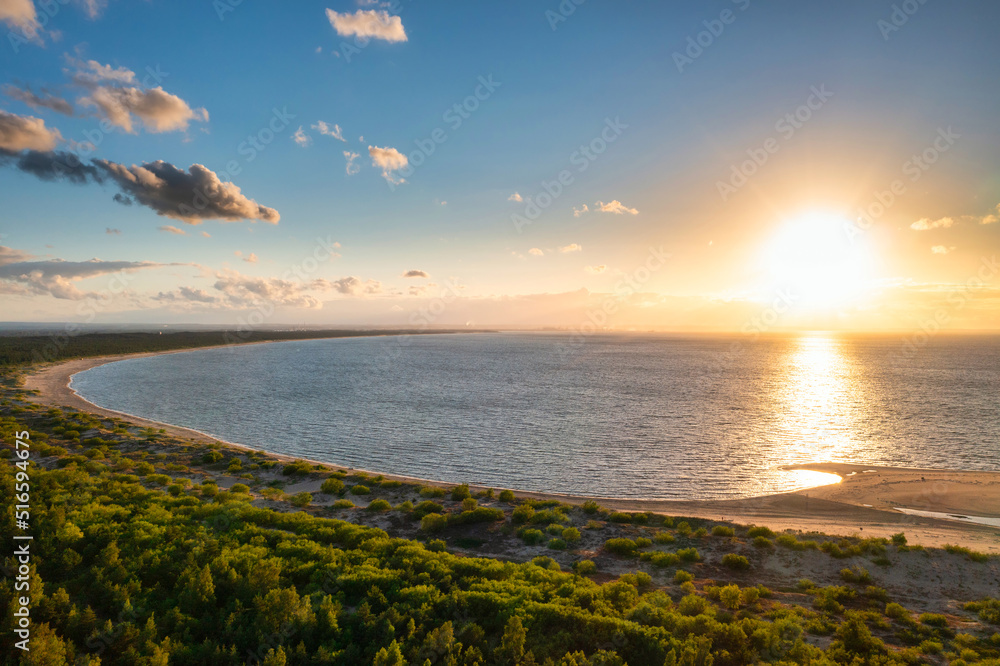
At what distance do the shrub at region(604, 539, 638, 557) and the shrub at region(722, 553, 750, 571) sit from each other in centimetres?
431

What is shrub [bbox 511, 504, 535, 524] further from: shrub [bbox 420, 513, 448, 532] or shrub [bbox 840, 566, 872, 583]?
shrub [bbox 840, 566, 872, 583]

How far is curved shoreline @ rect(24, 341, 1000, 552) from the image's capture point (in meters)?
29.2

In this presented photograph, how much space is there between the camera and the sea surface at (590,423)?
42781mm

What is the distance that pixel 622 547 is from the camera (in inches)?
923

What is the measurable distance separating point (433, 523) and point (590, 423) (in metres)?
40.1

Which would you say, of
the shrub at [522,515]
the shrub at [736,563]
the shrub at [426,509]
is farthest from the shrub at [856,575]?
the shrub at [426,509]

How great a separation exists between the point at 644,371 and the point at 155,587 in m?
134

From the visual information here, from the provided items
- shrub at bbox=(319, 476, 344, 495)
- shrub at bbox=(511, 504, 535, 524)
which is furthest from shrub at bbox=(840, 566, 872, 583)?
shrub at bbox=(319, 476, 344, 495)

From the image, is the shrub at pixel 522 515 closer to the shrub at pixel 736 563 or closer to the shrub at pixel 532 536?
the shrub at pixel 532 536

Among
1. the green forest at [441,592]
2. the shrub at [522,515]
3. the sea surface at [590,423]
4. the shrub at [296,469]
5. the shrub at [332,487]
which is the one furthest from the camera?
the sea surface at [590,423]

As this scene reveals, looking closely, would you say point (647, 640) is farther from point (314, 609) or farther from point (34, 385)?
point (34, 385)

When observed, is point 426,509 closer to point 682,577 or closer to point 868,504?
point 682,577

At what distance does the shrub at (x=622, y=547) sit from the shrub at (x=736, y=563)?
4.31 metres

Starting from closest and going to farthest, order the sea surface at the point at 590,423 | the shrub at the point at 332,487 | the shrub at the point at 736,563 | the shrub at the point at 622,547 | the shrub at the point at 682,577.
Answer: the shrub at the point at 682,577
the shrub at the point at 736,563
the shrub at the point at 622,547
the shrub at the point at 332,487
the sea surface at the point at 590,423
